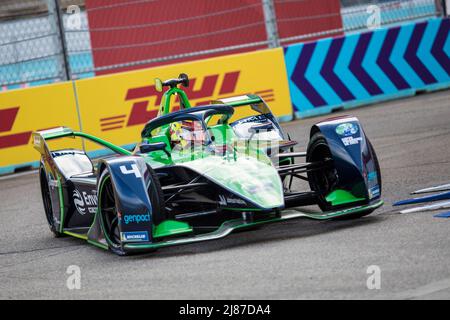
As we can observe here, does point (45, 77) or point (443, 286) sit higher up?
point (45, 77)

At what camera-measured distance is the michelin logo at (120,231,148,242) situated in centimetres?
725

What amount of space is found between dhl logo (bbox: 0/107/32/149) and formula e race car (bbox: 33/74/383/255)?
202 inches

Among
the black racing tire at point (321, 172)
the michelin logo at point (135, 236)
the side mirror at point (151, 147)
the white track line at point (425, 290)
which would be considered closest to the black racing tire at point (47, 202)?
the side mirror at point (151, 147)

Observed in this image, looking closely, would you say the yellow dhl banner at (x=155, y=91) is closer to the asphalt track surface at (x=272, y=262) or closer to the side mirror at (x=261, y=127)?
the asphalt track surface at (x=272, y=262)

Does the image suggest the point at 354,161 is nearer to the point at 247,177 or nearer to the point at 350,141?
the point at 350,141

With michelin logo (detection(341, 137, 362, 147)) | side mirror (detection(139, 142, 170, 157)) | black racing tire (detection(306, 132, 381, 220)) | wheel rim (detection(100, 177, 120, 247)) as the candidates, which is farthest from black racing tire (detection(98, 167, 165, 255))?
michelin logo (detection(341, 137, 362, 147))

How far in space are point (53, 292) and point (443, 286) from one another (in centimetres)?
258

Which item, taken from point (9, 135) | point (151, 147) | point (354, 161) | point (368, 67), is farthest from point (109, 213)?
point (368, 67)

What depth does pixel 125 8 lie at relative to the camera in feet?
56.1

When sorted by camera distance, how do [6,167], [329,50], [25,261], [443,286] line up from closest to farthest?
[443,286], [25,261], [6,167], [329,50]

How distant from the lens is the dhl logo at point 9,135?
14031 millimetres

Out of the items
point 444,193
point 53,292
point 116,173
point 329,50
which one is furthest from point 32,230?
point 329,50

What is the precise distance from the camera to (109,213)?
25.7 feet

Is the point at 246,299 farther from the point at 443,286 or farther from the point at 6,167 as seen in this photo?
the point at 6,167
